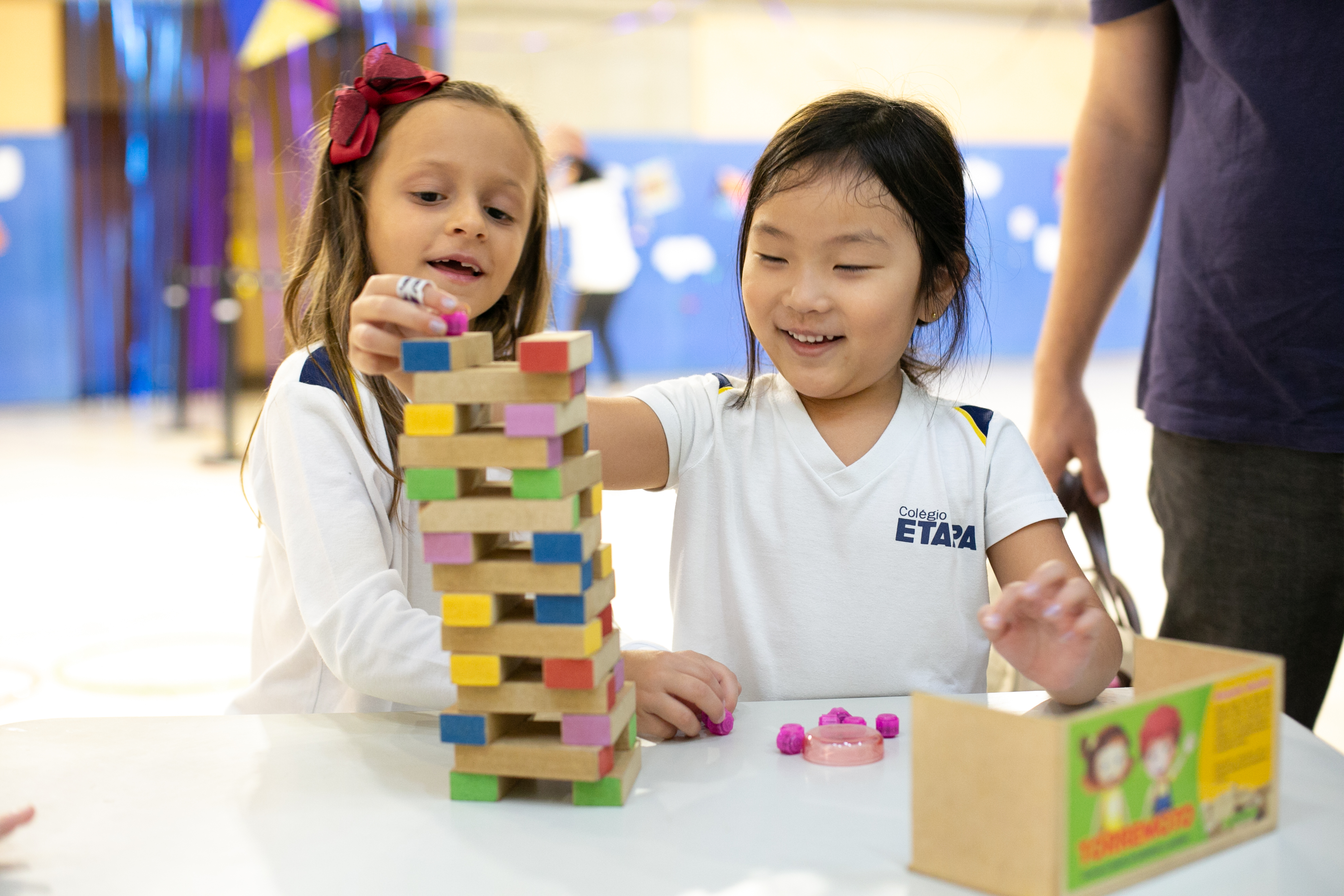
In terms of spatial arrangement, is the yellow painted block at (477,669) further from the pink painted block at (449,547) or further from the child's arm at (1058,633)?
the child's arm at (1058,633)

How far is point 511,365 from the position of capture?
0.73 metres

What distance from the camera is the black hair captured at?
1.05 metres

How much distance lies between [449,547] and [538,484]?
0.07 m

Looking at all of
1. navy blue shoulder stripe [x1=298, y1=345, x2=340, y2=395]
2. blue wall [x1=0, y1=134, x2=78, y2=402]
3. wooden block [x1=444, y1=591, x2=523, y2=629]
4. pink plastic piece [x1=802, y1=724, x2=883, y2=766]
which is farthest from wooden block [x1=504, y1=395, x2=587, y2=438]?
blue wall [x1=0, y1=134, x2=78, y2=402]

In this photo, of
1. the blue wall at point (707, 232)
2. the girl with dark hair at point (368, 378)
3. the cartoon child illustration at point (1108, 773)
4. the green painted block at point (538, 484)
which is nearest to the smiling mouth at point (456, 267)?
the girl with dark hair at point (368, 378)

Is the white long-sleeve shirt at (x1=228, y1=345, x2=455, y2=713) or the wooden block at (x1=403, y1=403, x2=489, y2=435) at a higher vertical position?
the wooden block at (x1=403, y1=403, x2=489, y2=435)

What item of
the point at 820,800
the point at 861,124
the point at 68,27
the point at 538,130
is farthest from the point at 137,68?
the point at 820,800

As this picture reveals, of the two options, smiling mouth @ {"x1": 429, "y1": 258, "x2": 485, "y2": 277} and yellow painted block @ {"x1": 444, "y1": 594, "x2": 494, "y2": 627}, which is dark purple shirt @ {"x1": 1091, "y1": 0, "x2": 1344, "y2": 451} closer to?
smiling mouth @ {"x1": 429, "y1": 258, "x2": 485, "y2": 277}

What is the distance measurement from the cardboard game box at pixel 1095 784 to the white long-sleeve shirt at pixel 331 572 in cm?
38

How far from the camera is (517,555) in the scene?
733 mm

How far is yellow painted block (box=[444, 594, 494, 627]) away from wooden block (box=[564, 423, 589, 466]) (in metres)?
0.11

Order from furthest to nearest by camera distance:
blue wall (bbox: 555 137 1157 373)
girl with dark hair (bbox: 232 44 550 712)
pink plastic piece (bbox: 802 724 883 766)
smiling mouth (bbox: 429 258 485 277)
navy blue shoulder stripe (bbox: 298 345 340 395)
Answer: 1. blue wall (bbox: 555 137 1157 373)
2. smiling mouth (bbox: 429 258 485 277)
3. navy blue shoulder stripe (bbox: 298 345 340 395)
4. girl with dark hair (bbox: 232 44 550 712)
5. pink plastic piece (bbox: 802 724 883 766)

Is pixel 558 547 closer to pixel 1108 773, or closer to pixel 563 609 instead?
pixel 563 609

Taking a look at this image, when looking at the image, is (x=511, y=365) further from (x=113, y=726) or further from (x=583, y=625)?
(x=113, y=726)
